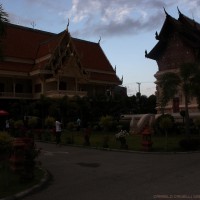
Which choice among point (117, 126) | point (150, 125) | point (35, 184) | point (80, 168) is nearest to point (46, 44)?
point (117, 126)

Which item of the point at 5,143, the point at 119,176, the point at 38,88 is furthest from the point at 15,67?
the point at 5,143

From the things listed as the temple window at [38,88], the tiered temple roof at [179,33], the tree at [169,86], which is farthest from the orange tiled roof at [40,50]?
the tree at [169,86]

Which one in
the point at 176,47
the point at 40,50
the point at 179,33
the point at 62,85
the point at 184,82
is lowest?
the point at 184,82

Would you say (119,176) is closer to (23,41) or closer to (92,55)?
(23,41)

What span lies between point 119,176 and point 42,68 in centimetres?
3278

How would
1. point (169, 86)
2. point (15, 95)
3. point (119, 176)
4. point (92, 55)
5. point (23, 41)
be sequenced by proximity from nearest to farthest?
point (119, 176) < point (169, 86) < point (15, 95) < point (23, 41) < point (92, 55)

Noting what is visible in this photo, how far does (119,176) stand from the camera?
473 inches

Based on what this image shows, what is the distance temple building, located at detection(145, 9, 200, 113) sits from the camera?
3547 cm

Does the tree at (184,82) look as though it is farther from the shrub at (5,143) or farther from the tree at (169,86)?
the shrub at (5,143)

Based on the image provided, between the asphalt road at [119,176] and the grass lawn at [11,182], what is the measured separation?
368 millimetres

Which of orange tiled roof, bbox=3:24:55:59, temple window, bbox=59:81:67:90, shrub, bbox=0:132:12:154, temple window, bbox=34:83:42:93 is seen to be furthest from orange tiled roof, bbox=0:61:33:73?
shrub, bbox=0:132:12:154

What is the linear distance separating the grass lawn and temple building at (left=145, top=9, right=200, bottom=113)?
80.2 ft

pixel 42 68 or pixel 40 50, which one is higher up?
pixel 40 50

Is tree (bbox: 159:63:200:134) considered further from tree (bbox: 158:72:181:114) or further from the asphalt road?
the asphalt road
